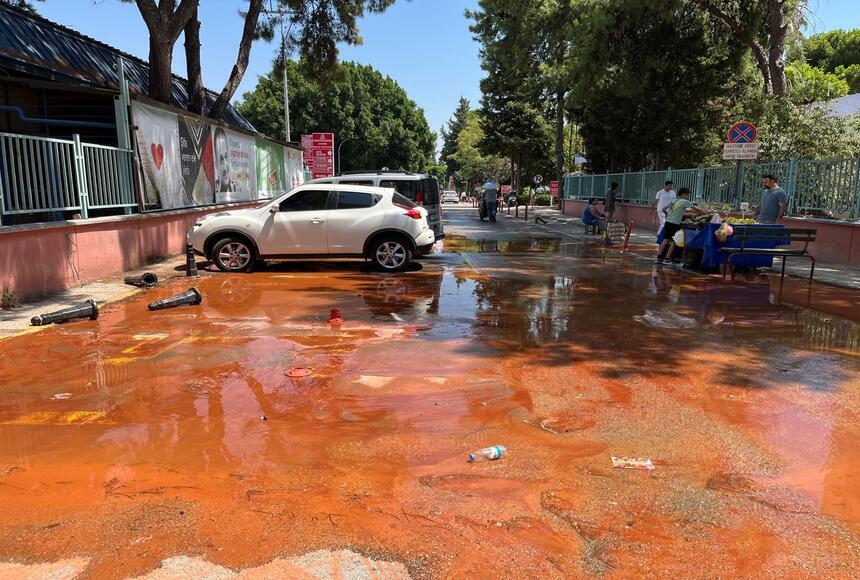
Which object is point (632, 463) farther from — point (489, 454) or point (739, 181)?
point (739, 181)

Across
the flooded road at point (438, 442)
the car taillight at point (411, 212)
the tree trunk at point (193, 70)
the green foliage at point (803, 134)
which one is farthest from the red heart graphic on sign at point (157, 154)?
the green foliage at point (803, 134)

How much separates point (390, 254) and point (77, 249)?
5.37 metres

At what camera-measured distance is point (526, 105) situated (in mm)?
44250

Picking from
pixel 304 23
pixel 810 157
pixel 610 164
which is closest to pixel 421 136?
pixel 610 164

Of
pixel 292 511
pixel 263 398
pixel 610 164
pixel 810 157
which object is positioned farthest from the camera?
pixel 610 164

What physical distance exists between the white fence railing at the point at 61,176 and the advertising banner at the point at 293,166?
15.0 m

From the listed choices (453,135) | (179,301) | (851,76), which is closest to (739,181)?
(179,301)

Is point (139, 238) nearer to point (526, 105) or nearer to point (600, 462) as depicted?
point (600, 462)

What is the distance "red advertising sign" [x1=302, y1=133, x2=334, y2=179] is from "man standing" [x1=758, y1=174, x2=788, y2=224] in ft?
90.7

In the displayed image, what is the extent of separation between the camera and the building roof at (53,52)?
37.0 feet

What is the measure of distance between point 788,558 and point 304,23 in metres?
22.6

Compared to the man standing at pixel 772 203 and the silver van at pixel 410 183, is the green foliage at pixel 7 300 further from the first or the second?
the man standing at pixel 772 203

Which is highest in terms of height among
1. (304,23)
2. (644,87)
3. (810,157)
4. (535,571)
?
(304,23)

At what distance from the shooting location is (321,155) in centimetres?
3666
